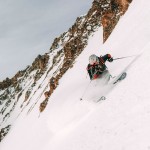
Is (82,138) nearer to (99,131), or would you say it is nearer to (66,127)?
(99,131)

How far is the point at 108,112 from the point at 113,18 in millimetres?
31685

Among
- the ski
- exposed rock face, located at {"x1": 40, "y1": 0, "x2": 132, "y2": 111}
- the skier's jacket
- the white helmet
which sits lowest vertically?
the ski

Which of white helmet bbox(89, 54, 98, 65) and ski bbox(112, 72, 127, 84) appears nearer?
ski bbox(112, 72, 127, 84)

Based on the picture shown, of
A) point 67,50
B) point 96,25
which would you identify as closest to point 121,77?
point 67,50

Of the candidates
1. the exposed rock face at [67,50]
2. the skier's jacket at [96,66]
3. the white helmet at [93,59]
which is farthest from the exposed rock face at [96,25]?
the white helmet at [93,59]

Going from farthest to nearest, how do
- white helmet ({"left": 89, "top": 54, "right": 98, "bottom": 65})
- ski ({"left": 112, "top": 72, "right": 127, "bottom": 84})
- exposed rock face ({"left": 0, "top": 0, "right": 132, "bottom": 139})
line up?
exposed rock face ({"left": 0, "top": 0, "right": 132, "bottom": 139})
white helmet ({"left": 89, "top": 54, "right": 98, "bottom": 65})
ski ({"left": 112, "top": 72, "right": 127, "bottom": 84})

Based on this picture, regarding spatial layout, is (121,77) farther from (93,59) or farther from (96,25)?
(96,25)

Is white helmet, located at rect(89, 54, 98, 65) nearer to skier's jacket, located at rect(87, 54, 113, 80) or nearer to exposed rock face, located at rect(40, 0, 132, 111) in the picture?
skier's jacket, located at rect(87, 54, 113, 80)

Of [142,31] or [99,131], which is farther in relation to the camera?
[142,31]

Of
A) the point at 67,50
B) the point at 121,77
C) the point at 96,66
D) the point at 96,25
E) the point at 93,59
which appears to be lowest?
the point at 121,77

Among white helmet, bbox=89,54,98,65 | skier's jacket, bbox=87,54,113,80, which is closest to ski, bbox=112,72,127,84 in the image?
skier's jacket, bbox=87,54,113,80

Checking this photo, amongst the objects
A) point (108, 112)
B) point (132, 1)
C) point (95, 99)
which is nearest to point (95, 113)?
point (108, 112)

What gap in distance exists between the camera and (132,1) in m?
39.8

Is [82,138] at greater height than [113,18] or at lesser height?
lesser
